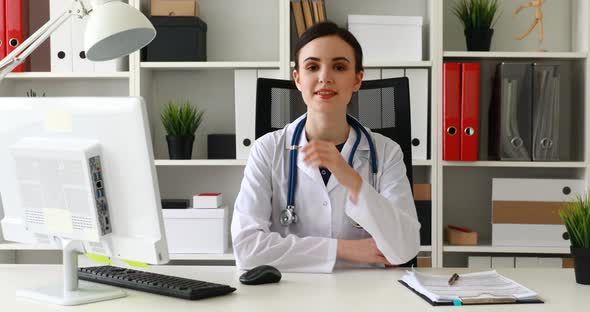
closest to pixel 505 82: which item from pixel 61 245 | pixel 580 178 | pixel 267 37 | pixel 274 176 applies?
pixel 580 178

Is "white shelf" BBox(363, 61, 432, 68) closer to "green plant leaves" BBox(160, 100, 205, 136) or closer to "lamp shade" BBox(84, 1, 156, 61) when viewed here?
"green plant leaves" BBox(160, 100, 205, 136)

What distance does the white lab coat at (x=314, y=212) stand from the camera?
5.79ft

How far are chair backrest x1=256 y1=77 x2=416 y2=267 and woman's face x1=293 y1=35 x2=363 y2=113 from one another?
0.68 feet

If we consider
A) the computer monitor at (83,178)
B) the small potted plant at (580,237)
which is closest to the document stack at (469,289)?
the small potted plant at (580,237)

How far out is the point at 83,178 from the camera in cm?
137

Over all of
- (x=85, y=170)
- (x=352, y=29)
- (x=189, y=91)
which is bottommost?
(x=85, y=170)

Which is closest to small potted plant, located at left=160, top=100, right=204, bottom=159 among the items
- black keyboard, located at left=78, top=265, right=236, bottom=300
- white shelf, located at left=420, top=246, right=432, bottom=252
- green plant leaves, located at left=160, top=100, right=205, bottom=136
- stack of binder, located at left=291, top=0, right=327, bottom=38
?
green plant leaves, located at left=160, top=100, right=205, bottom=136

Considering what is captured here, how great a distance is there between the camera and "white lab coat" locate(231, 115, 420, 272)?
1.76 m

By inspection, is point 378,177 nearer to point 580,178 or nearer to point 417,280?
point 417,280

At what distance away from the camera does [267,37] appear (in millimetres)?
3354

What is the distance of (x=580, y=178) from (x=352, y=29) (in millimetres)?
1196

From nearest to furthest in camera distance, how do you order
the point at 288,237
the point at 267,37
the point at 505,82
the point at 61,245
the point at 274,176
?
the point at 61,245 < the point at 288,237 < the point at 274,176 < the point at 505,82 < the point at 267,37

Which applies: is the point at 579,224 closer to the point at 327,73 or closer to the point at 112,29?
the point at 327,73

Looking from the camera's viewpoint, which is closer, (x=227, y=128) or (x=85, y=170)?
(x=85, y=170)
